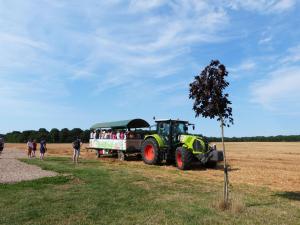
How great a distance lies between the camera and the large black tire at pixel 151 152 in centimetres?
2097

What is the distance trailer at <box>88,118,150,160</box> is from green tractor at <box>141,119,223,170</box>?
2.47 meters

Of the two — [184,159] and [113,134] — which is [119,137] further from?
[184,159]

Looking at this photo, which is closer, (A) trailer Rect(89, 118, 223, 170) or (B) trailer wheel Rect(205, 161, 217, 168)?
(A) trailer Rect(89, 118, 223, 170)

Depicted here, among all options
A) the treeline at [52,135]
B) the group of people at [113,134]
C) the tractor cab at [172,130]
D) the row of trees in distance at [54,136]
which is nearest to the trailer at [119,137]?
the group of people at [113,134]

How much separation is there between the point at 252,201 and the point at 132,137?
15.5m

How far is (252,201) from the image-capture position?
9914 millimetres

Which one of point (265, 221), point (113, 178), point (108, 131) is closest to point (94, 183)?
point (113, 178)

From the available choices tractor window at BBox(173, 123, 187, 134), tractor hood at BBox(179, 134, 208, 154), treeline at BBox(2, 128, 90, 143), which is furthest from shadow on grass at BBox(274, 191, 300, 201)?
treeline at BBox(2, 128, 90, 143)

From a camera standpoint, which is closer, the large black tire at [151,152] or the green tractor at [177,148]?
the green tractor at [177,148]

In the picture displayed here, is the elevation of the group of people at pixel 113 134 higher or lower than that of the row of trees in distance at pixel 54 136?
lower

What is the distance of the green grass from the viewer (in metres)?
7.83

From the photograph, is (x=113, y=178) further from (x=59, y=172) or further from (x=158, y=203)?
(x=158, y=203)

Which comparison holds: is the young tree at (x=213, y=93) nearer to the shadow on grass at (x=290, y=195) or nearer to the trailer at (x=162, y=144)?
the shadow on grass at (x=290, y=195)

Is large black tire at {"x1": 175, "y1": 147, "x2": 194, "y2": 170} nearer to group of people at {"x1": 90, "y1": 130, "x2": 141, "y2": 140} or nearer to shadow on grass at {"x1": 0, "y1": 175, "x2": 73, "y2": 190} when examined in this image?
group of people at {"x1": 90, "y1": 130, "x2": 141, "y2": 140}
